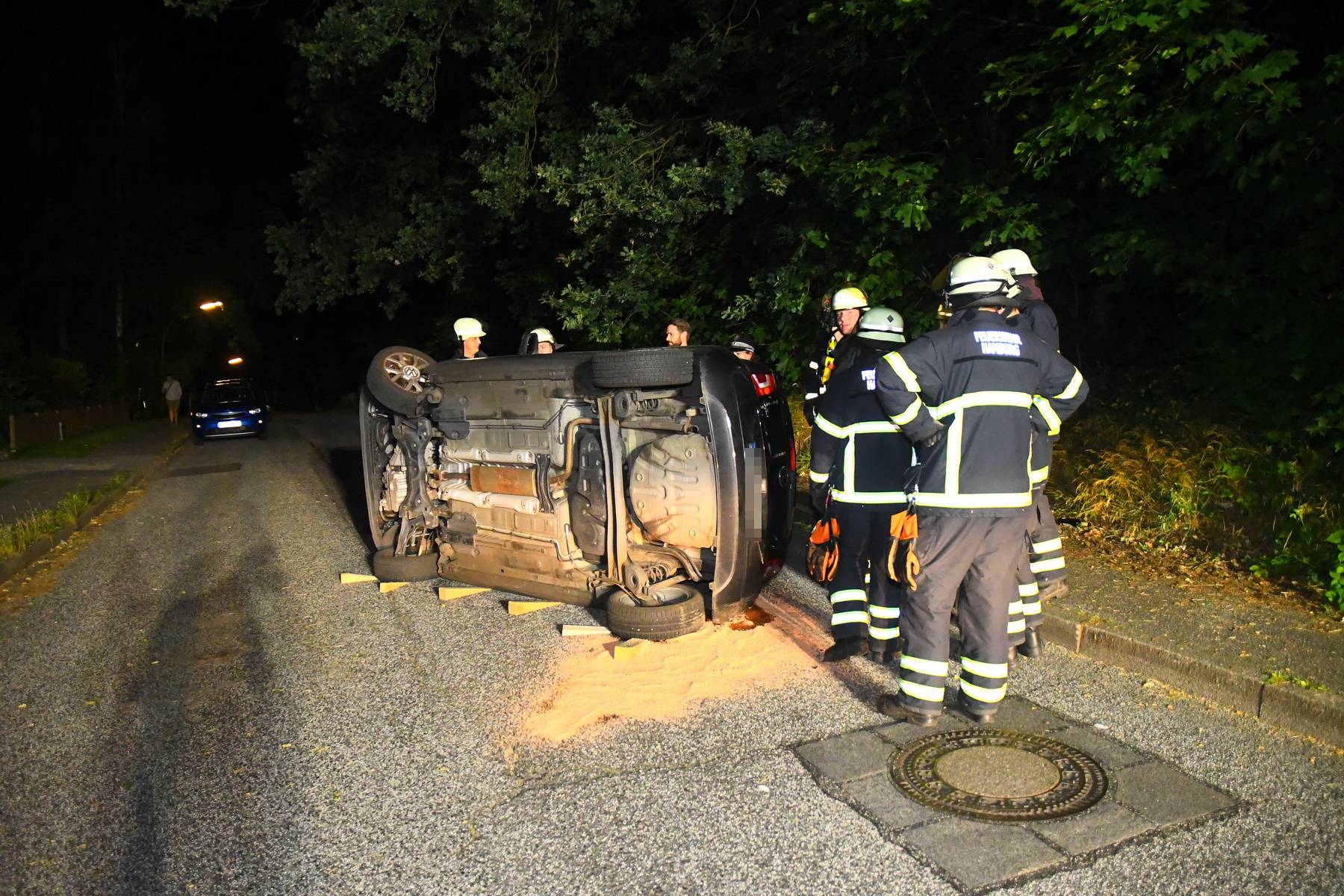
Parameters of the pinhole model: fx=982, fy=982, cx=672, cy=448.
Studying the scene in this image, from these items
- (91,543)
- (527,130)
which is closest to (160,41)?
(527,130)

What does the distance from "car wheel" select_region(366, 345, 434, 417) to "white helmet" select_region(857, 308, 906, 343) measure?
334cm

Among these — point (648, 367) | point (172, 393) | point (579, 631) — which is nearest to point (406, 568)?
point (579, 631)

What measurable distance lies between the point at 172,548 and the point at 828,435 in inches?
285

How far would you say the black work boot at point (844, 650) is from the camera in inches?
210

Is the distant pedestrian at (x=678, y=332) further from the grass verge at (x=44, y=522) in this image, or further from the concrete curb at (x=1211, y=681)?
the grass verge at (x=44, y=522)

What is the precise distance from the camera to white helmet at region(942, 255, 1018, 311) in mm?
4441

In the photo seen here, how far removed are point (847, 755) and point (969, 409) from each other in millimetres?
1591

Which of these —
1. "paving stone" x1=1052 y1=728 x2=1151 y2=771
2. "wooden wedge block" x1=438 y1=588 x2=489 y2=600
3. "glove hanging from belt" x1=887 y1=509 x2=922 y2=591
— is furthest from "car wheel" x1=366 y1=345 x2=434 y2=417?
"paving stone" x1=1052 y1=728 x2=1151 y2=771

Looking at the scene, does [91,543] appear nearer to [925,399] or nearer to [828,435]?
[828,435]

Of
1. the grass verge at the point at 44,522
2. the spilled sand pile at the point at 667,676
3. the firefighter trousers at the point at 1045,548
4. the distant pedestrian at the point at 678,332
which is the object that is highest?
the distant pedestrian at the point at 678,332

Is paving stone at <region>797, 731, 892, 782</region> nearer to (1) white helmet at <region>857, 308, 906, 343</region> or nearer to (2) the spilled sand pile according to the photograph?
(2) the spilled sand pile

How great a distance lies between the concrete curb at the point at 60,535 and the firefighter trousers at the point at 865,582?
7.10 meters

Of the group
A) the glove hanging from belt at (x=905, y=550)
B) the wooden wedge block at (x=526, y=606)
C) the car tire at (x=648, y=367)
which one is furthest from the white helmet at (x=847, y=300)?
the wooden wedge block at (x=526, y=606)

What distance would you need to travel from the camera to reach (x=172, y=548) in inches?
379
